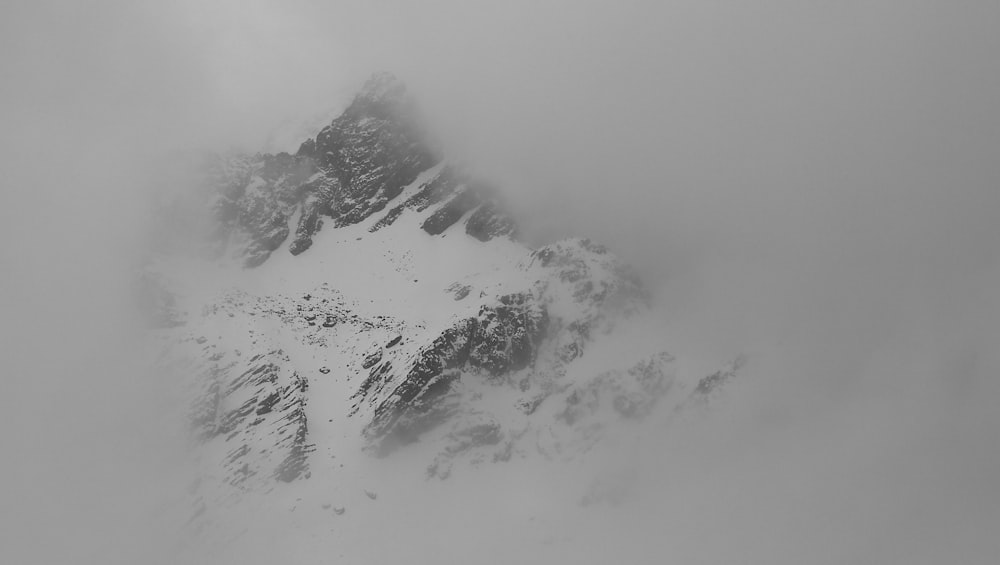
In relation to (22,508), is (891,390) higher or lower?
higher

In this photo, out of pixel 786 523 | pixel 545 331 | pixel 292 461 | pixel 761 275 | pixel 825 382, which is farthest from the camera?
pixel 761 275

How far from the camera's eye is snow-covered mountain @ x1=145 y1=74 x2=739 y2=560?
153 ft

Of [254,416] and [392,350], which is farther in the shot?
[392,350]

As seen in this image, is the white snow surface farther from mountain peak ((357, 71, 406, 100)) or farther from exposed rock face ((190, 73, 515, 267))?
mountain peak ((357, 71, 406, 100))

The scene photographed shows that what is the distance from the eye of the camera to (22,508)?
142 feet

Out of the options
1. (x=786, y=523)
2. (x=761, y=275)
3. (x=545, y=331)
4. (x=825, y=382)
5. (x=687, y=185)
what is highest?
(x=687, y=185)

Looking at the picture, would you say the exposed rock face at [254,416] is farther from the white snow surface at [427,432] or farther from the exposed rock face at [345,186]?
the exposed rock face at [345,186]

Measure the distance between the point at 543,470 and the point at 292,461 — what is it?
62.6ft

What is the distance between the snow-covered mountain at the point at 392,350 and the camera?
4666 centimetres

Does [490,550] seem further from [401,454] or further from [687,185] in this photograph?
[687,185]

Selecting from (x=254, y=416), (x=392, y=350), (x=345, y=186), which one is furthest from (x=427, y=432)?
(x=345, y=186)

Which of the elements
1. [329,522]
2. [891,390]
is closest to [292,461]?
[329,522]

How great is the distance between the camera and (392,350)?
52750mm

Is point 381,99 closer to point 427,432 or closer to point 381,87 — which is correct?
point 381,87
